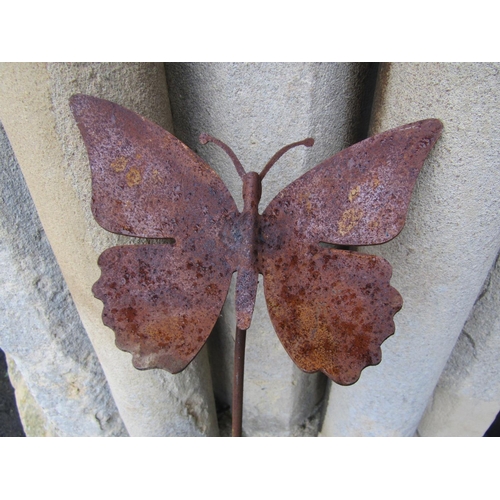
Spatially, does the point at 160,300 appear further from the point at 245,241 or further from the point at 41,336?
the point at 41,336

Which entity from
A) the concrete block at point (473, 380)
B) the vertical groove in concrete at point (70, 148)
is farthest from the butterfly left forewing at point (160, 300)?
the concrete block at point (473, 380)

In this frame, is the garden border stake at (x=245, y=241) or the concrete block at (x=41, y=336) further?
the concrete block at (x=41, y=336)

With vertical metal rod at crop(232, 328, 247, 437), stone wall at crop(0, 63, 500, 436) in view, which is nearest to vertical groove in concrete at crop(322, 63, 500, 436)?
stone wall at crop(0, 63, 500, 436)

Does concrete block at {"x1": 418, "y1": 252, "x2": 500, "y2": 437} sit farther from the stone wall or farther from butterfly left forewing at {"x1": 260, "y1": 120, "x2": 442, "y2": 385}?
butterfly left forewing at {"x1": 260, "y1": 120, "x2": 442, "y2": 385}

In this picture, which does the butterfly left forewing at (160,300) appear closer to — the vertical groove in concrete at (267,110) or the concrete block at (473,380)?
the vertical groove in concrete at (267,110)

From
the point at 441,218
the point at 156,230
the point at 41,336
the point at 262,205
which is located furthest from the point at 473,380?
the point at 41,336

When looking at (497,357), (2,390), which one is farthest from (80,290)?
(497,357)

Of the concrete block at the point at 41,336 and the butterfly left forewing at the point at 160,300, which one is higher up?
the butterfly left forewing at the point at 160,300

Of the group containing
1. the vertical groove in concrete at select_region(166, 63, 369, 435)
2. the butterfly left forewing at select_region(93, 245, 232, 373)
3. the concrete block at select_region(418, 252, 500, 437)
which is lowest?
the concrete block at select_region(418, 252, 500, 437)
